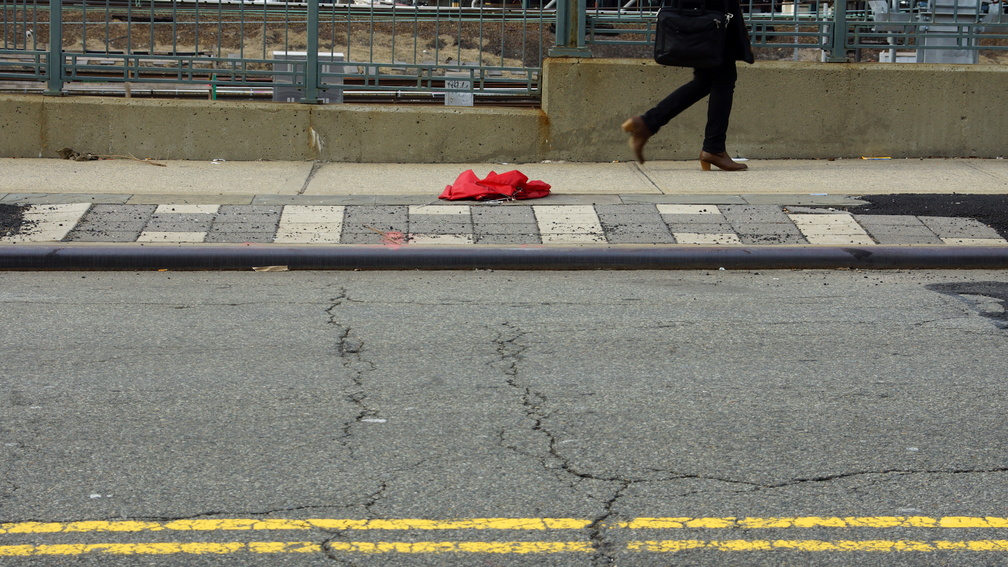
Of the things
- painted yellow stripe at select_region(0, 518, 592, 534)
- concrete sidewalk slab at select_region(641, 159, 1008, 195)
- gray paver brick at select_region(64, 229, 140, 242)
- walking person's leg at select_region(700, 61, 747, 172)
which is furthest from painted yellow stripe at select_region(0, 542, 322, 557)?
concrete sidewalk slab at select_region(641, 159, 1008, 195)

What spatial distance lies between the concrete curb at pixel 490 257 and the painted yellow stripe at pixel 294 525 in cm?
452

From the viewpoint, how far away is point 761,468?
433cm

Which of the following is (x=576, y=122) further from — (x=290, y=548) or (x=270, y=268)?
(x=290, y=548)

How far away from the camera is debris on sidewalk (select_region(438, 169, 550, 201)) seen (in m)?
A: 9.88

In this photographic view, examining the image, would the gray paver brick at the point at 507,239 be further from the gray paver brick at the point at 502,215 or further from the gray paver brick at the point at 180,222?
the gray paver brick at the point at 180,222

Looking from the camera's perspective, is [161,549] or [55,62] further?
[55,62]

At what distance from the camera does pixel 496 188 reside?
995 cm

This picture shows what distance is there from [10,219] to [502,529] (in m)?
6.55

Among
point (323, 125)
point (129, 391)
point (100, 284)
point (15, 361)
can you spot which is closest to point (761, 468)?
point (129, 391)

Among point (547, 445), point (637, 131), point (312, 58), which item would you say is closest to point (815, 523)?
point (547, 445)

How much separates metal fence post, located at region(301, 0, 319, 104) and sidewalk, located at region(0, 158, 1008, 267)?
849mm

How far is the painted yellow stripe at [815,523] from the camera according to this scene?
12.5ft

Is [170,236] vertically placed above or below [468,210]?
below

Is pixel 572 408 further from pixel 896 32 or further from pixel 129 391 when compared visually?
pixel 896 32
